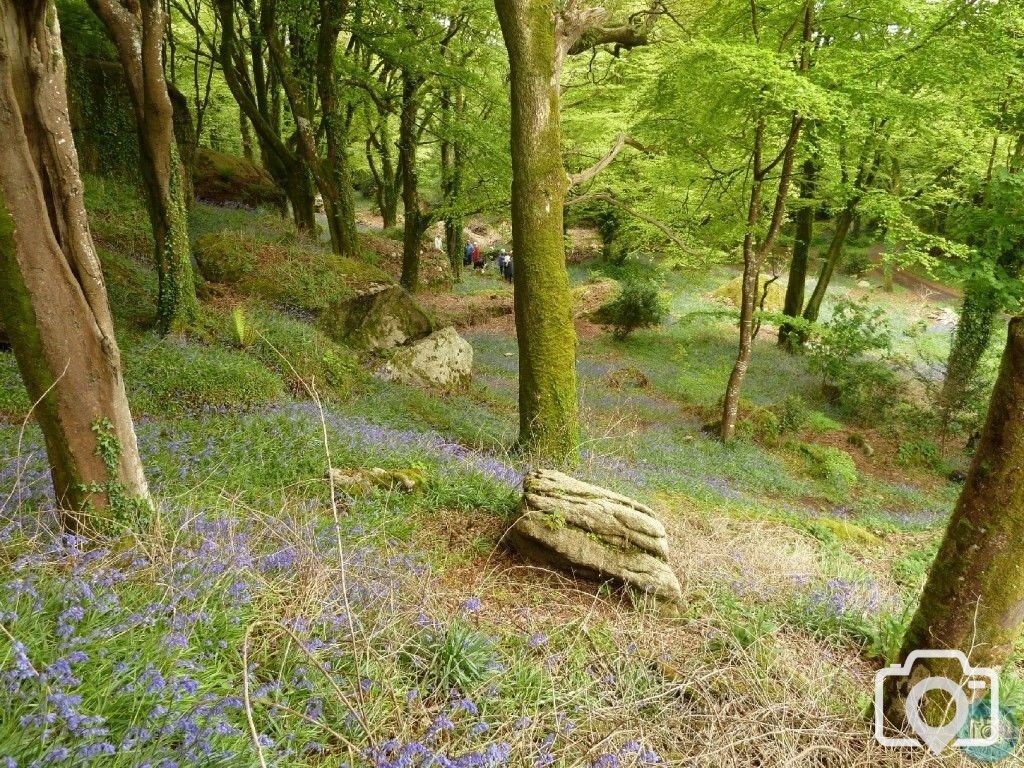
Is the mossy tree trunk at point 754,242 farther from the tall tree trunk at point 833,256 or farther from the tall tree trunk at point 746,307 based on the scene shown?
the tall tree trunk at point 833,256

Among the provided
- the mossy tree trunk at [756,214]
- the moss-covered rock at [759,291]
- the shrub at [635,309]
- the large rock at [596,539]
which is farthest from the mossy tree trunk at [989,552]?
the moss-covered rock at [759,291]

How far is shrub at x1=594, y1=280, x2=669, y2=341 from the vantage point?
63.9 feet

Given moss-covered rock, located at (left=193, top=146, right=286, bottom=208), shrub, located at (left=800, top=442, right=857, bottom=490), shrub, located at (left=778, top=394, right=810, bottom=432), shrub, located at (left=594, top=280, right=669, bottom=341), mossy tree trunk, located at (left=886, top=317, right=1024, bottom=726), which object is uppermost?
moss-covered rock, located at (left=193, top=146, right=286, bottom=208)

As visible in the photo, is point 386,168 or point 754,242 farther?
point 386,168

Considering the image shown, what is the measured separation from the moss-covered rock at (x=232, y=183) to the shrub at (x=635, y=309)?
38.9 ft

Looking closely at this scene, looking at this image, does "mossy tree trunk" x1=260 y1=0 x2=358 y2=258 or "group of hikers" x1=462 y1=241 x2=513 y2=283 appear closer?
"mossy tree trunk" x1=260 y1=0 x2=358 y2=258

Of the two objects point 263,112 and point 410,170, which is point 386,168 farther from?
point 410,170

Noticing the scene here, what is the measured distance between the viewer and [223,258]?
1084 centimetres

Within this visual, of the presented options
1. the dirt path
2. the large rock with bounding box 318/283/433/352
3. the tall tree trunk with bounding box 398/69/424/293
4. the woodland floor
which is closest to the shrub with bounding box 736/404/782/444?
the woodland floor

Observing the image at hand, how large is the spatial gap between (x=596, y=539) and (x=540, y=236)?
346 centimetres

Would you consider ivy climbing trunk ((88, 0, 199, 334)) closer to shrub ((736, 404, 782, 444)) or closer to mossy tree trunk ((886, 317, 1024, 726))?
mossy tree trunk ((886, 317, 1024, 726))

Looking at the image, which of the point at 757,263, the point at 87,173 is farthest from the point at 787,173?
the point at 87,173

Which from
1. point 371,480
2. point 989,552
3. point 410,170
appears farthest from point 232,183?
point 989,552

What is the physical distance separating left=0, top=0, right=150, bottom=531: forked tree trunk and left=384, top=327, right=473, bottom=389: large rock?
22.9 ft
